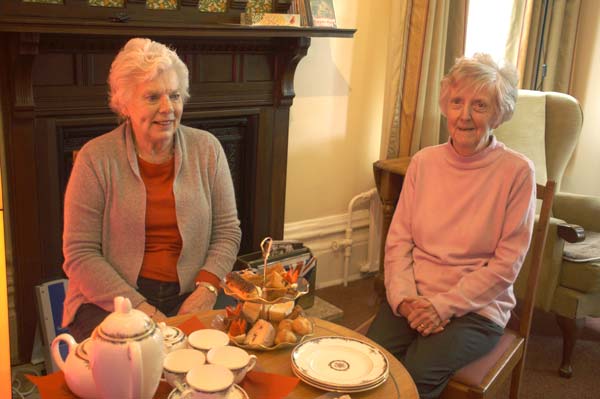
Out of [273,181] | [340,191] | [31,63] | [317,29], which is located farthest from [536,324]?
[31,63]

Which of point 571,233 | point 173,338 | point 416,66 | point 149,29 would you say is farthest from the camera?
point 416,66

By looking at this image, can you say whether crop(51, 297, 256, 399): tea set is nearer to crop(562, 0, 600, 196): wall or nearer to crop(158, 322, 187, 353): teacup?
crop(158, 322, 187, 353): teacup

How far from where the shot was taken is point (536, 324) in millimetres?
3287

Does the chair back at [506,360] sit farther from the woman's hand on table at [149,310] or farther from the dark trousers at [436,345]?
the woman's hand on table at [149,310]

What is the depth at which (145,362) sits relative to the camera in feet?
3.95

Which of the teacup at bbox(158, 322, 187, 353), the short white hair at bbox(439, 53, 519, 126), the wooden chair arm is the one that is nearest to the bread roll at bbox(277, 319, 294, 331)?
the teacup at bbox(158, 322, 187, 353)

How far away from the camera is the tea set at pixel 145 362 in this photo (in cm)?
119

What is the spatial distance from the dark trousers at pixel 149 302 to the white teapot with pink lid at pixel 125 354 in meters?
0.76

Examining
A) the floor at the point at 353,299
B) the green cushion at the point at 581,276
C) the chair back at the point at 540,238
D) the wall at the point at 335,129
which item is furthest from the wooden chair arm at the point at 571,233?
the wall at the point at 335,129

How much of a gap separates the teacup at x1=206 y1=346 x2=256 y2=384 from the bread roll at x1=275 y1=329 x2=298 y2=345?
158 mm

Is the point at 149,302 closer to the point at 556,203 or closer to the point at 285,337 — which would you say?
the point at 285,337

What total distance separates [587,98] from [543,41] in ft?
1.52

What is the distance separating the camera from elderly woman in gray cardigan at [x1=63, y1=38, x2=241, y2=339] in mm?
1958

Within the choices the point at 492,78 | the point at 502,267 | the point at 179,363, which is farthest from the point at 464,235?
the point at 179,363
